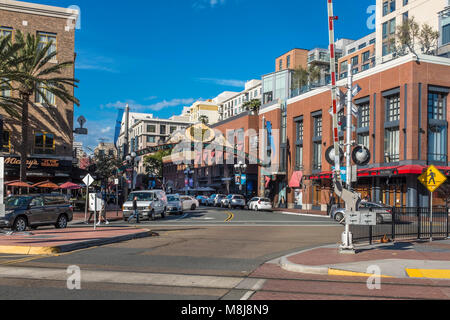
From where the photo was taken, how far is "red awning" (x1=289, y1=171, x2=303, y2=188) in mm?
52812

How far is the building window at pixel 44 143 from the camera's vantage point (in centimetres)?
4347

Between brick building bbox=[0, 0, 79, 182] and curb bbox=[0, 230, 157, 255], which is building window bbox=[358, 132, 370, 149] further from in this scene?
curb bbox=[0, 230, 157, 255]

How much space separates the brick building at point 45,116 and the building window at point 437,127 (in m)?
33.4

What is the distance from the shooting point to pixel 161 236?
1867cm

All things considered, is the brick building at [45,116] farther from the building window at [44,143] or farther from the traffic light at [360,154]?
the traffic light at [360,154]

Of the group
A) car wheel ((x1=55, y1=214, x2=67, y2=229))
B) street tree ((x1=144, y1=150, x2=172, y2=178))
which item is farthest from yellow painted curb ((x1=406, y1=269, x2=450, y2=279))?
street tree ((x1=144, y1=150, x2=172, y2=178))

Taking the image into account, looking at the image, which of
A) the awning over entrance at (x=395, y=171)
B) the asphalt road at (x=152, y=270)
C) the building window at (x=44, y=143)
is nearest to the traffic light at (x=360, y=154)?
the asphalt road at (x=152, y=270)

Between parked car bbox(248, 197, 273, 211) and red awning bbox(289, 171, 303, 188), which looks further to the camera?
red awning bbox(289, 171, 303, 188)

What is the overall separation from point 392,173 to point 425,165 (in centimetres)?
276

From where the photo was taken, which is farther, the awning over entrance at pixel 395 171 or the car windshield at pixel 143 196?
the awning over entrance at pixel 395 171

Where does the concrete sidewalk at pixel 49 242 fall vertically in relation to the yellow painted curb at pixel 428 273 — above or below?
below

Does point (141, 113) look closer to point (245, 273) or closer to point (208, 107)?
point (208, 107)

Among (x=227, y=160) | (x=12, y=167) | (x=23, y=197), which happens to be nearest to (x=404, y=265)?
(x=23, y=197)

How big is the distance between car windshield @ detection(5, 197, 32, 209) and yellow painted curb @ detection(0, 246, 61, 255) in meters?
6.48
